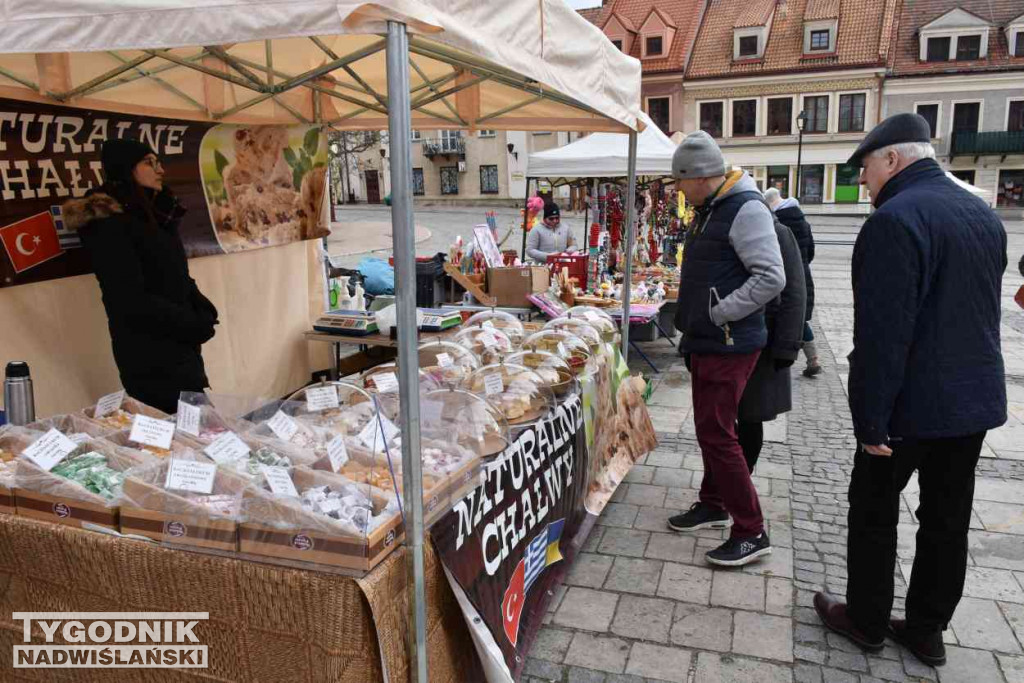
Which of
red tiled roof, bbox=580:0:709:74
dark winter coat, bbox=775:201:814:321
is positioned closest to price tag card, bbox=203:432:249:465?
dark winter coat, bbox=775:201:814:321

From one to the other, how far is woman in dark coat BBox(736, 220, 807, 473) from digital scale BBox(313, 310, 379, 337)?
2633 millimetres

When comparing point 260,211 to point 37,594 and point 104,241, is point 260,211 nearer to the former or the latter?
point 104,241

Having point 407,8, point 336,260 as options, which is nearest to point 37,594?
point 407,8

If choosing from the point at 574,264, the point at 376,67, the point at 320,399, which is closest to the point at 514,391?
the point at 320,399

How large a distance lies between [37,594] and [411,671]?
42.8 inches

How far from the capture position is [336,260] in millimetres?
16609

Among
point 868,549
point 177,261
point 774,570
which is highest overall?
point 177,261

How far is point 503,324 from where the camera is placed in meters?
4.44

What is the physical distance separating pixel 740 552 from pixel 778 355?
93 cm

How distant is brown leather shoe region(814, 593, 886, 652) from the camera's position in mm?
2783

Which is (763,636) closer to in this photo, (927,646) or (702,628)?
(702,628)

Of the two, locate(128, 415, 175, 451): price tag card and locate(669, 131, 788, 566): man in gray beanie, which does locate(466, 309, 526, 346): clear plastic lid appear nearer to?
locate(669, 131, 788, 566): man in gray beanie

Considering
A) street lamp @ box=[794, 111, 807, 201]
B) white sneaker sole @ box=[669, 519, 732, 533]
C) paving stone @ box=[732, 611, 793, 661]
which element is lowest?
paving stone @ box=[732, 611, 793, 661]

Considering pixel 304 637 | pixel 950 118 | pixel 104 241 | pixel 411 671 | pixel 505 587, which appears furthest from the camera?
pixel 950 118
